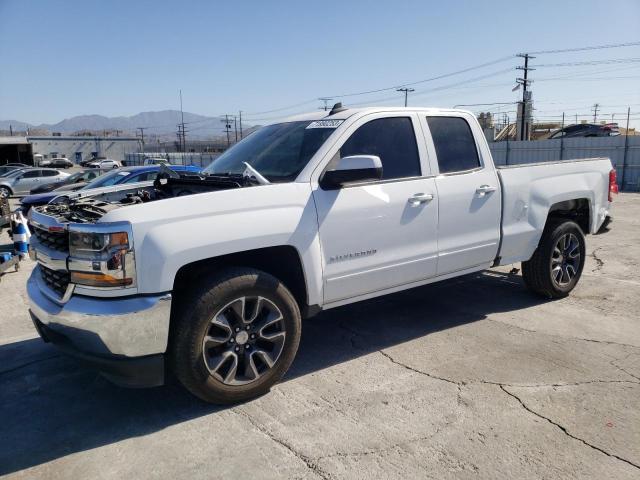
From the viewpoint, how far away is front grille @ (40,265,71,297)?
3.32 meters

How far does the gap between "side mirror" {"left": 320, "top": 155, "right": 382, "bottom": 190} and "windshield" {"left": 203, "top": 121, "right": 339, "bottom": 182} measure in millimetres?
299

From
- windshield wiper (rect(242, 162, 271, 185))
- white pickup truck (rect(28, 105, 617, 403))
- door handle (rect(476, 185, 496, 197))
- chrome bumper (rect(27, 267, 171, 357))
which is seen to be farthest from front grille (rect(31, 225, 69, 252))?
door handle (rect(476, 185, 496, 197))

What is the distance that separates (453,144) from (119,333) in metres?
3.29

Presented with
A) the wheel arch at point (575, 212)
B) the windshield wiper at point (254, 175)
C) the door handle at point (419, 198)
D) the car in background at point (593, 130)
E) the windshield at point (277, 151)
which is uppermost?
the car in background at point (593, 130)

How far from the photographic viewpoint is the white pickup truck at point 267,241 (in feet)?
10.1

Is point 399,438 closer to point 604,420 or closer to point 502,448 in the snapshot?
point 502,448

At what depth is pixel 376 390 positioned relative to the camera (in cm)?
370

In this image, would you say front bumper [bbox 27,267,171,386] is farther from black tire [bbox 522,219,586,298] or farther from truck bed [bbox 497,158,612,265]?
black tire [bbox 522,219,586,298]

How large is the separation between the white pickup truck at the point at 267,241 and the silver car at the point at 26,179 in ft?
77.4

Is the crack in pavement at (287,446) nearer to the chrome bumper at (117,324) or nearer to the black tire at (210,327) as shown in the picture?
the black tire at (210,327)

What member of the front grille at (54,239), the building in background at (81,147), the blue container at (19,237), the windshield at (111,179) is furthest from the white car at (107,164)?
the front grille at (54,239)

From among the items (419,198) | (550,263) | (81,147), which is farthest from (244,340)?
(81,147)

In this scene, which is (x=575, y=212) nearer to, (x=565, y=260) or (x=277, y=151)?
(x=565, y=260)

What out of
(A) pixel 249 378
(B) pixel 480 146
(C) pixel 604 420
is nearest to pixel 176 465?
(A) pixel 249 378
